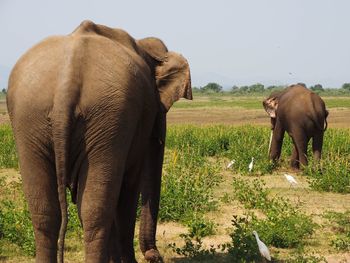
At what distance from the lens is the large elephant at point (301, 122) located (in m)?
13.3

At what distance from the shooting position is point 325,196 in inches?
411

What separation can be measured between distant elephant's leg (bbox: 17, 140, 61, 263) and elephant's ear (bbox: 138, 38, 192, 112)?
1508 millimetres

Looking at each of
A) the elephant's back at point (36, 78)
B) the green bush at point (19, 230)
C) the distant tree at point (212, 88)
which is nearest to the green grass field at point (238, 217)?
the green bush at point (19, 230)

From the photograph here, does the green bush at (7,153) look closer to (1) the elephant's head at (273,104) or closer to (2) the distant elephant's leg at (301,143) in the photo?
(2) the distant elephant's leg at (301,143)

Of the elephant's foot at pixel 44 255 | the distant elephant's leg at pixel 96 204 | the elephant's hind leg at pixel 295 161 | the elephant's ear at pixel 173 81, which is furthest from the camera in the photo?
the elephant's hind leg at pixel 295 161

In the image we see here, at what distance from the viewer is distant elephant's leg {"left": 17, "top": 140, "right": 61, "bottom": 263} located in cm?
395

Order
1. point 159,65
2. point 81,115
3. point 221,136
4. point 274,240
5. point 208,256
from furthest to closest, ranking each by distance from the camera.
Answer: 1. point 221,136
2. point 274,240
3. point 208,256
4. point 159,65
5. point 81,115

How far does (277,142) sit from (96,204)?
11233 millimetres

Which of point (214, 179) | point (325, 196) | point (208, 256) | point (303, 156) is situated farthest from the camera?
point (303, 156)

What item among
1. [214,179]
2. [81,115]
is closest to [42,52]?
[81,115]

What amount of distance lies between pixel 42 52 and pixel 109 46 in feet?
1.67

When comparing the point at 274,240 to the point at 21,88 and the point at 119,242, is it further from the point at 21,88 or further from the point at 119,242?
the point at 21,88

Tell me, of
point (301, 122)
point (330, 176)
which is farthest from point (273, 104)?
point (330, 176)

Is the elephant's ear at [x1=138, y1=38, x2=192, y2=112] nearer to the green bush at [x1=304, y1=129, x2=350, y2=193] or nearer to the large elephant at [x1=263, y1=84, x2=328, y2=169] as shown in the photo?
the green bush at [x1=304, y1=129, x2=350, y2=193]
